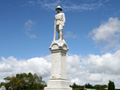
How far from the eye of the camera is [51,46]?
12766 millimetres

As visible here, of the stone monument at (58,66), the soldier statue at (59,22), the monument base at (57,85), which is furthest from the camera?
the soldier statue at (59,22)

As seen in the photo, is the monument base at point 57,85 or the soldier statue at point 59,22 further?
the soldier statue at point 59,22

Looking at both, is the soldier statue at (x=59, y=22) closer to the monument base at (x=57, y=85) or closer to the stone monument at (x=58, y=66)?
the stone monument at (x=58, y=66)

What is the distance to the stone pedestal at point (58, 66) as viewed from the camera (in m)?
11.7

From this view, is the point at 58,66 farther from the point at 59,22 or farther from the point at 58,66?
the point at 59,22

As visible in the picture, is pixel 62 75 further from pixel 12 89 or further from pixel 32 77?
pixel 32 77

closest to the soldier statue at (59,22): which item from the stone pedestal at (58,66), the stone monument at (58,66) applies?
the stone monument at (58,66)

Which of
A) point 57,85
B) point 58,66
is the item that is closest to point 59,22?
point 58,66

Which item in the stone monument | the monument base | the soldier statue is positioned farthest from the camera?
the soldier statue

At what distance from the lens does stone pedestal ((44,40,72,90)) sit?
38.3ft

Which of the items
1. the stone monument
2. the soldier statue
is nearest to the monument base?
the stone monument

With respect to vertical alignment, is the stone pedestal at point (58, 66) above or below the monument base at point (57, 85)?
above

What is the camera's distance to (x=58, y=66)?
12.2 metres

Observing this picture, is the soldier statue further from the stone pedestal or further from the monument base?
the monument base
